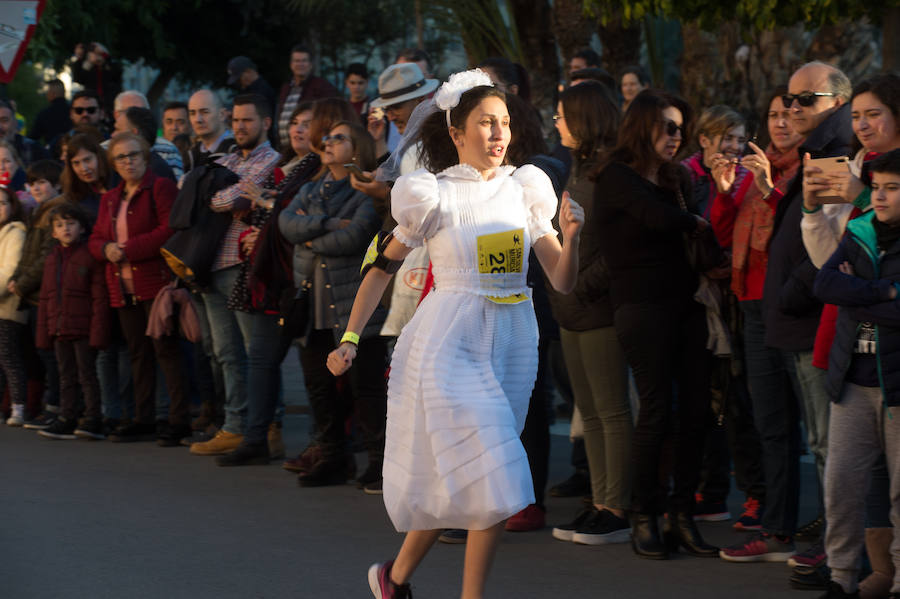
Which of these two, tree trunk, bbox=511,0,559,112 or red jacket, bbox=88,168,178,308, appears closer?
red jacket, bbox=88,168,178,308

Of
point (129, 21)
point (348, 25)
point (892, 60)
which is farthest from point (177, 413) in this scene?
point (348, 25)

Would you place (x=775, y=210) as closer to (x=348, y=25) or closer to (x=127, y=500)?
(x=127, y=500)

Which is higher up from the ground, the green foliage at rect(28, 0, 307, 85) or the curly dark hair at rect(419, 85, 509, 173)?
the green foliage at rect(28, 0, 307, 85)

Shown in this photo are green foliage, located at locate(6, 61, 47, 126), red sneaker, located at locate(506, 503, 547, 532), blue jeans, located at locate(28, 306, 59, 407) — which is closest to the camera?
red sneaker, located at locate(506, 503, 547, 532)

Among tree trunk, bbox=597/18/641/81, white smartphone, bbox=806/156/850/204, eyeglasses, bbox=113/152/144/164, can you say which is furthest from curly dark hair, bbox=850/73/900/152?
tree trunk, bbox=597/18/641/81

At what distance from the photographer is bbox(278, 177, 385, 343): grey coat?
8320 mm

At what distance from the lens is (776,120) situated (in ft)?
21.6

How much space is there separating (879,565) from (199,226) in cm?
552

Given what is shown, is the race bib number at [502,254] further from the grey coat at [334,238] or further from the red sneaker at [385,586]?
the grey coat at [334,238]

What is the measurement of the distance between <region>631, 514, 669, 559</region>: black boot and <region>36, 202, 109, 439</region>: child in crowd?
521 centimetres

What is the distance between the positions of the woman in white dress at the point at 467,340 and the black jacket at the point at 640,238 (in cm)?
85

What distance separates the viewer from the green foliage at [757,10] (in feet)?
31.7

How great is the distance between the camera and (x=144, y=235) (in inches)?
397

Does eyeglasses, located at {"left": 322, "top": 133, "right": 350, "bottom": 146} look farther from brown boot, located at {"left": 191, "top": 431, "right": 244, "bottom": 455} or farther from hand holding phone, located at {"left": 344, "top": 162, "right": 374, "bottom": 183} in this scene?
brown boot, located at {"left": 191, "top": 431, "right": 244, "bottom": 455}
